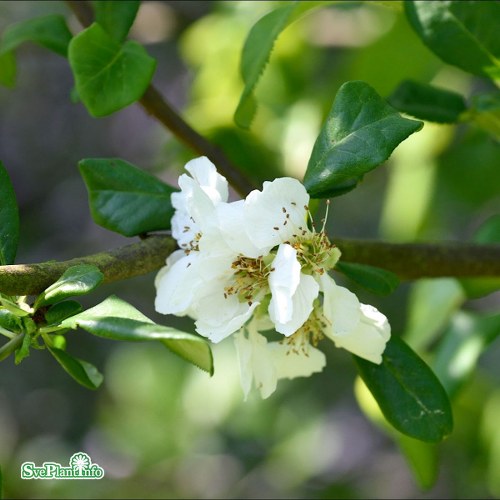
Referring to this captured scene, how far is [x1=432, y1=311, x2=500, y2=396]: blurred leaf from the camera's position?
4.47ft

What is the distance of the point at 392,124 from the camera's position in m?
0.84

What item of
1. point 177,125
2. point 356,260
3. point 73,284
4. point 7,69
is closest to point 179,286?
point 73,284

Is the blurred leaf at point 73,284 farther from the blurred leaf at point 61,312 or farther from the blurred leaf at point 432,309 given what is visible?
the blurred leaf at point 432,309

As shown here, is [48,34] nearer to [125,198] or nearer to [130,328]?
[125,198]

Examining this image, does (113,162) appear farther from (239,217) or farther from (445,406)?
Result: (445,406)

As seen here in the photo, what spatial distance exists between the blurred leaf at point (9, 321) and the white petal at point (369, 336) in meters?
0.31

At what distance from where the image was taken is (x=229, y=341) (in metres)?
2.33

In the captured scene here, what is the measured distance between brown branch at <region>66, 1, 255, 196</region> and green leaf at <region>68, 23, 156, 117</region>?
142mm

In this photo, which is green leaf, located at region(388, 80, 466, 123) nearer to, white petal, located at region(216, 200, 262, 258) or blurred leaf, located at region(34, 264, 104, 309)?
white petal, located at region(216, 200, 262, 258)

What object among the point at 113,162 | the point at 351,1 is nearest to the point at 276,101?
the point at 351,1

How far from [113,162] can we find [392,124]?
1.17 feet

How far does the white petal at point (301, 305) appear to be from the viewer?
0.81 m

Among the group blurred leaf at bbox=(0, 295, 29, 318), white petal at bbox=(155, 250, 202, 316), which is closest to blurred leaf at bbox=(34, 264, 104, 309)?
blurred leaf at bbox=(0, 295, 29, 318)

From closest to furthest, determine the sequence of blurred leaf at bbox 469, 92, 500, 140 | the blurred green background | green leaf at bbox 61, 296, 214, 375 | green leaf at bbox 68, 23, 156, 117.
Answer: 1. green leaf at bbox 61, 296, 214, 375
2. green leaf at bbox 68, 23, 156, 117
3. blurred leaf at bbox 469, 92, 500, 140
4. the blurred green background
